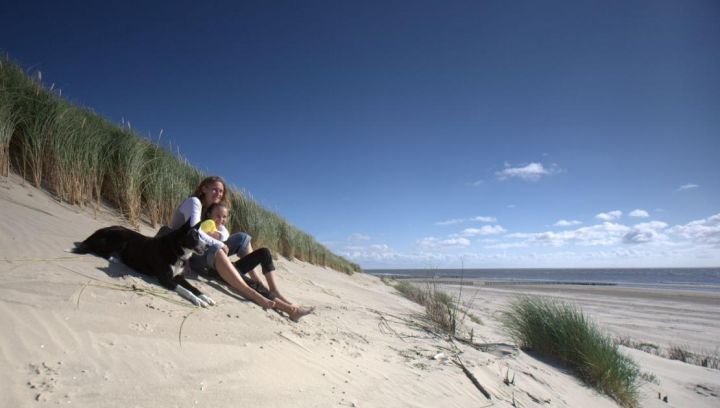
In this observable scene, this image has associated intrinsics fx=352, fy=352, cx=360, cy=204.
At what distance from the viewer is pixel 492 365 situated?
3.43 meters

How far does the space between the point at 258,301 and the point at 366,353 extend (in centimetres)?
128

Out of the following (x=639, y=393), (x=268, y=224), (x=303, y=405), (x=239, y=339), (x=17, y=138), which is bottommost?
(x=639, y=393)

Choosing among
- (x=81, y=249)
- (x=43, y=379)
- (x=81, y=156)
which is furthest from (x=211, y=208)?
(x=43, y=379)

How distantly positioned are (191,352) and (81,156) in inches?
156

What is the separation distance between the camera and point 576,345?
411cm

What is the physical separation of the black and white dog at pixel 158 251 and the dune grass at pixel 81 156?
1.85m

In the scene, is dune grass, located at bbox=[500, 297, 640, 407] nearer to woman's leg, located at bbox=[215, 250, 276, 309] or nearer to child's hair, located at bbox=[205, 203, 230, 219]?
woman's leg, located at bbox=[215, 250, 276, 309]

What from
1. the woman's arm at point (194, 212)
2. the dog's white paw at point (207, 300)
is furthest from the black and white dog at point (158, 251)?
the woman's arm at point (194, 212)

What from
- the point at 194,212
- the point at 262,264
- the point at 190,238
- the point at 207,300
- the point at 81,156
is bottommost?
the point at 207,300

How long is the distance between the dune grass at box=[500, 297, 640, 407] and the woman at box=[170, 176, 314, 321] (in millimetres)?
2943

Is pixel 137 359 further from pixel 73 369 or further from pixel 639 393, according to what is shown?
pixel 639 393

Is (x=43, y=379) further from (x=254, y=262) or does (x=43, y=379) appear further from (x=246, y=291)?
(x=254, y=262)

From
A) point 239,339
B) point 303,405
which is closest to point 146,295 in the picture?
point 239,339

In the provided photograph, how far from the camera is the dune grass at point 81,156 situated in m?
4.27
